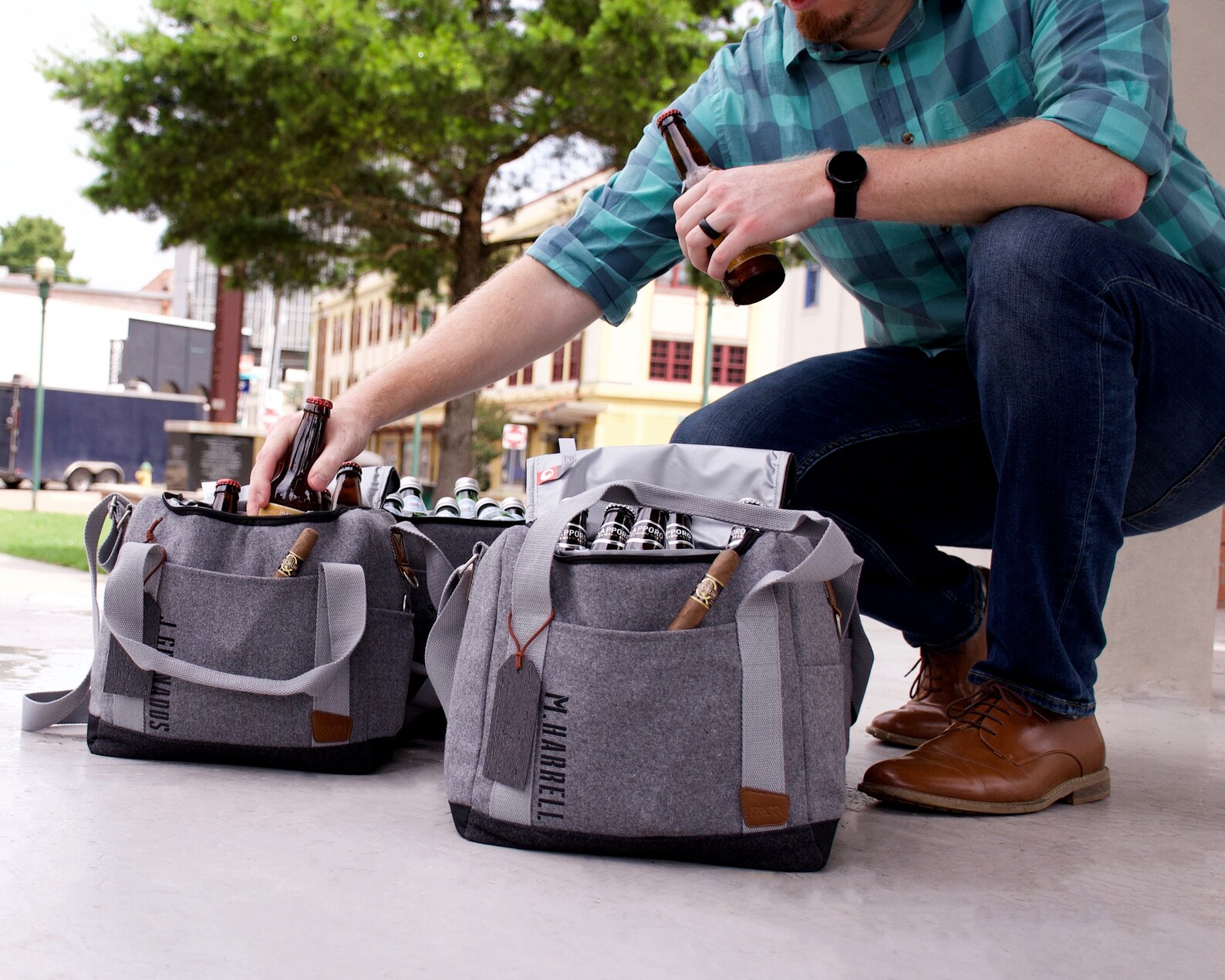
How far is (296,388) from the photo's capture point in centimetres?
6944

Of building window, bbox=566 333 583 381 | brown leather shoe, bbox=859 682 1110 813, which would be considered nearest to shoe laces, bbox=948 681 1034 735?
brown leather shoe, bbox=859 682 1110 813

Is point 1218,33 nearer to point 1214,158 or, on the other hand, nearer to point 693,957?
point 1214,158

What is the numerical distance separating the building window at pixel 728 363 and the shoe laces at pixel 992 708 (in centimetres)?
3301

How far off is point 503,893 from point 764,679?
430mm

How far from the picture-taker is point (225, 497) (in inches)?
83.0

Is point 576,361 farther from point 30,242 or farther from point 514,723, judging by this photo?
point 30,242

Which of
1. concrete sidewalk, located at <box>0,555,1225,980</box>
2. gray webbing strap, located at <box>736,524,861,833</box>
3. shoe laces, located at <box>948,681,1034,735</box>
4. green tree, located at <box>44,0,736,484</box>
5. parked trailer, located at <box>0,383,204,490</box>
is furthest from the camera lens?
parked trailer, located at <box>0,383,204,490</box>

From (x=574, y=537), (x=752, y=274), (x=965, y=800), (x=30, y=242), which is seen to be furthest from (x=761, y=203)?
(x=30, y=242)

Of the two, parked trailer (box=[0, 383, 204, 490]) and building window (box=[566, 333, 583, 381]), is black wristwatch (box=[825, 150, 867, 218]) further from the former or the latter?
Answer: building window (box=[566, 333, 583, 381])

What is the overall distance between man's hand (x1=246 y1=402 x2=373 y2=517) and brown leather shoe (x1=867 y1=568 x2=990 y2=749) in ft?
4.35

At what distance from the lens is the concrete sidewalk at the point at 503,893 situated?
120 centimetres

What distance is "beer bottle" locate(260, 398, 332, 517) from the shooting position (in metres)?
2.06

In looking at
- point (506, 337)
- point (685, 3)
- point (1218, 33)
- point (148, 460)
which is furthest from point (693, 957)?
point (148, 460)

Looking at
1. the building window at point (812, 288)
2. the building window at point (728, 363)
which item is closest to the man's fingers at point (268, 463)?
the building window at point (812, 288)
